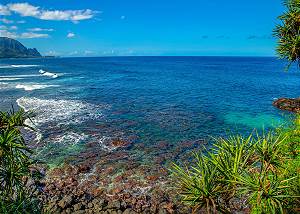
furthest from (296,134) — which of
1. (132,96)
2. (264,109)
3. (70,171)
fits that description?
(132,96)

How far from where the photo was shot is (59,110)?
49.0 m

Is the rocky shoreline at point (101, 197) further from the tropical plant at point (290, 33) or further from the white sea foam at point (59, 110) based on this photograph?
the white sea foam at point (59, 110)

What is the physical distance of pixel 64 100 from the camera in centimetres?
5791

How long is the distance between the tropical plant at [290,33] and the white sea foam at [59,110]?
1161 inches

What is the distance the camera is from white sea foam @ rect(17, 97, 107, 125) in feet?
140

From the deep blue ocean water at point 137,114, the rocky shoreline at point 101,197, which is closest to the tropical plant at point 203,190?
the rocky shoreline at point 101,197

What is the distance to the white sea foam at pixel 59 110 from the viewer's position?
42.8 m

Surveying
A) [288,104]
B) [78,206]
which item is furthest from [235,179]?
[288,104]

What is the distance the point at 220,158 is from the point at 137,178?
15066 mm

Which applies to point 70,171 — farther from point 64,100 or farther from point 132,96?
point 132,96

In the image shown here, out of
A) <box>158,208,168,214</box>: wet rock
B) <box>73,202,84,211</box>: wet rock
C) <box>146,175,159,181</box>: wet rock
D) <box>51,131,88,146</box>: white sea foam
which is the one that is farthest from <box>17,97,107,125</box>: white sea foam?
<box>158,208,168,214</box>: wet rock

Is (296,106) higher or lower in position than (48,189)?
higher

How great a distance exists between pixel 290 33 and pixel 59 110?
125 feet

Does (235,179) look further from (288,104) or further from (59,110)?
(288,104)
